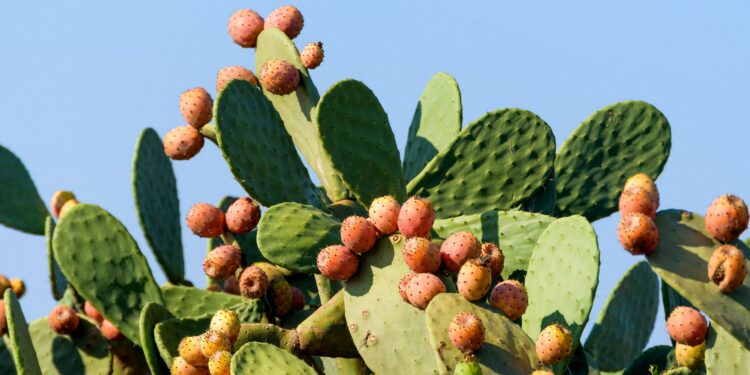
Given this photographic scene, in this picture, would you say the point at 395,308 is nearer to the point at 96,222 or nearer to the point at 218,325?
the point at 218,325

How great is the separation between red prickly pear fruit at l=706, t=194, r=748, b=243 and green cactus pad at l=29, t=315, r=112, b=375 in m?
2.08

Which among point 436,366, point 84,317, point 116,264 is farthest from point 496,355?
point 84,317

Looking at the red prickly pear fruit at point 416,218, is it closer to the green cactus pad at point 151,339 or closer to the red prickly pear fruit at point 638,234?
the red prickly pear fruit at point 638,234

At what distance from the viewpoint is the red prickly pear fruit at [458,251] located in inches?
153

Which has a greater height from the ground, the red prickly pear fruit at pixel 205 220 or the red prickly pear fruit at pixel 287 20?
the red prickly pear fruit at pixel 287 20

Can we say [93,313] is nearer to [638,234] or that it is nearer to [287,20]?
[287,20]

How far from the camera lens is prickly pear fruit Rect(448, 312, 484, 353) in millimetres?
3582

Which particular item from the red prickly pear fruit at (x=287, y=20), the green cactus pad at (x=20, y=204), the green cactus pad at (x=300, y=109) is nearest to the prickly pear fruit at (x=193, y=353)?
the green cactus pad at (x=300, y=109)

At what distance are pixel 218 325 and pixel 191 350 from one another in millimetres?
90

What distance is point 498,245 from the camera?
4.39 metres

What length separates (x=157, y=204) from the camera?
5.20 m

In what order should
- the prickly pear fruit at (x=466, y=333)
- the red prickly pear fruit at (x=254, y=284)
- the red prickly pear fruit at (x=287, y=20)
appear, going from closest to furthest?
the prickly pear fruit at (x=466, y=333)
the red prickly pear fruit at (x=254, y=284)
the red prickly pear fruit at (x=287, y=20)

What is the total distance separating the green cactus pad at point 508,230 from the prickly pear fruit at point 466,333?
79 cm

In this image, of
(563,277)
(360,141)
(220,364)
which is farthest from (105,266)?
(563,277)
